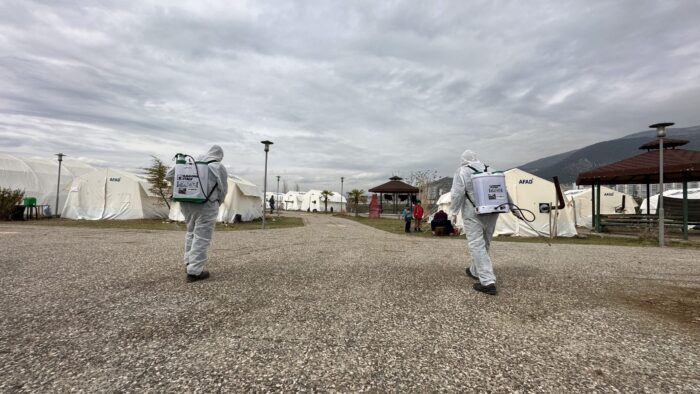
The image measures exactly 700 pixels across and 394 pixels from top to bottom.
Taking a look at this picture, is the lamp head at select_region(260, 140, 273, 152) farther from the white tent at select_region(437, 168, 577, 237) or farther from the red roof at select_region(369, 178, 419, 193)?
the red roof at select_region(369, 178, 419, 193)

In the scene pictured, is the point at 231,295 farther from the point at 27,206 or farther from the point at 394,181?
the point at 394,181

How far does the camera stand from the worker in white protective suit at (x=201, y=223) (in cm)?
441

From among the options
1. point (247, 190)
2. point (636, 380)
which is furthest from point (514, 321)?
point (247, 190)

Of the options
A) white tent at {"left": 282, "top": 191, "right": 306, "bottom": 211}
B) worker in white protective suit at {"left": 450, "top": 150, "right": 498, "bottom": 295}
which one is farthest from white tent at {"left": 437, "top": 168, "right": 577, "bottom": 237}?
white tent at {"left": 282, "top": 191, "right": 306, "bottom": 211}

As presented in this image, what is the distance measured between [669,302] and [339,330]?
13.6ft

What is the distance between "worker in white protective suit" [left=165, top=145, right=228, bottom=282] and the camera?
14.5 feet

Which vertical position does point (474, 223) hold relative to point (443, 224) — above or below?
above

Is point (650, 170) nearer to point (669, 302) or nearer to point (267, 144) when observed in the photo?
point (669, 302)

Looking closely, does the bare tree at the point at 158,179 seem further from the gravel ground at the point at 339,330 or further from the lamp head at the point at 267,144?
the gravel ground at the point at 339,330

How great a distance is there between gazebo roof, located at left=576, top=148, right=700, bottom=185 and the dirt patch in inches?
456

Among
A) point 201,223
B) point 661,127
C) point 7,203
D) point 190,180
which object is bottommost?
point 201,223

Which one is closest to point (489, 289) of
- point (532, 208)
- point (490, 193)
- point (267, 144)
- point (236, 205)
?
point (490, 193)

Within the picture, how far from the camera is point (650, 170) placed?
42.8 ft

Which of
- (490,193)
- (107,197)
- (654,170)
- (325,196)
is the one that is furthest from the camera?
(325,196)
